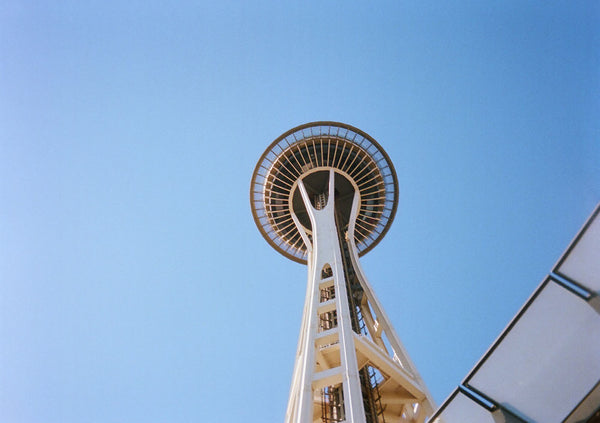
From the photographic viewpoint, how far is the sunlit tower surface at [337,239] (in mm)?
12484

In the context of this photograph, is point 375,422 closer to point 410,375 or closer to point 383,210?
point 410,375

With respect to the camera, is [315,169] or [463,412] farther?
[315,169]

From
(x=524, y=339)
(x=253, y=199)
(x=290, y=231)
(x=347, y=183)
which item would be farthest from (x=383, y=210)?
(x=524, y=339)

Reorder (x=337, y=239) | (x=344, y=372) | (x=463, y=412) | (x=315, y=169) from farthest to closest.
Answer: (x=315, y=169)
(x=337, y=239)
(x=344, y=372)
(x=463, y=412)

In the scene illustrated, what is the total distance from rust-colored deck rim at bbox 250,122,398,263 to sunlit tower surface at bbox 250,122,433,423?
0.06 meters

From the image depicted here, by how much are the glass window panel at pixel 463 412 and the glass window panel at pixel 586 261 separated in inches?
47.0

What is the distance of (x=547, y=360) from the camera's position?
297 centimetres

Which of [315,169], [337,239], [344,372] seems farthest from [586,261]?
[315,169]

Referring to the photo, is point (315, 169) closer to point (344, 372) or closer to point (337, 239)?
point (337, 239)

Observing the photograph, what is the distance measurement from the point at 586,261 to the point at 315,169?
75.4 ft

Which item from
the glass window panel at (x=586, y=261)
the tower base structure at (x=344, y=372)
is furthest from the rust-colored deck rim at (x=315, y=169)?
the glass window panel at (x=586, y=261)

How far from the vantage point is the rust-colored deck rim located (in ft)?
84.8

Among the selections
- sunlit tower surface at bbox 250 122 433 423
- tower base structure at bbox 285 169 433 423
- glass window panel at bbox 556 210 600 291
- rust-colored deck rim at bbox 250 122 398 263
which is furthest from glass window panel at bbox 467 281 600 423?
rust-colored deck rim at bbox 250 122 398 263

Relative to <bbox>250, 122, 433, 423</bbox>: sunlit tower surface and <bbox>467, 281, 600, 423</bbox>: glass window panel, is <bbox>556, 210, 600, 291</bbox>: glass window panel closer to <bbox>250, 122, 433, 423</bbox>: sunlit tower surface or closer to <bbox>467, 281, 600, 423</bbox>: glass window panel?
<bbox>467, 281, 600, 423</bbox>: glass window panel
